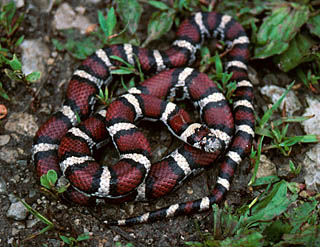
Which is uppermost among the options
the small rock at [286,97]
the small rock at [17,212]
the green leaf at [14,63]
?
the green leaf at [14,63]

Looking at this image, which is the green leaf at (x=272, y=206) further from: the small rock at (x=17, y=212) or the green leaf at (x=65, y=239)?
the small rock at (x=17, y=212)

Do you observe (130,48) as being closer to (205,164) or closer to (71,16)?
(71,16)

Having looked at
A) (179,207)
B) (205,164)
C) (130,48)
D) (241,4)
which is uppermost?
(241,4)

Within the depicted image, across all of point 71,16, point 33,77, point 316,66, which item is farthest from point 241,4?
point 33,77

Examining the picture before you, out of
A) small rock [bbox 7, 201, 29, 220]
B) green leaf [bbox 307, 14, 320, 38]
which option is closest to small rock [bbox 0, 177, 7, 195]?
small rock [bbox 7, 201, 29, 220]

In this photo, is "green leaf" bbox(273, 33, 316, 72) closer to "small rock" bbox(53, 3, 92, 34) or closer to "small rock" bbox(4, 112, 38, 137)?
"small rock" bbox(53, 3, 92, 34)

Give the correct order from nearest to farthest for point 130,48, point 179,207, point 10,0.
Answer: point 179,207 < point 130,48 < point 10,0

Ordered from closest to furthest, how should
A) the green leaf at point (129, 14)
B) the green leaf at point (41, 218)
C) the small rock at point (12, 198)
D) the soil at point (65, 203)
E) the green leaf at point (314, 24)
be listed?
the green leaf at point (41, 218)
the soil at point (65, 203)
the small rock at point (12, 198)
the green leaf at point (314, 24)
the green leaf at point (129, 14)

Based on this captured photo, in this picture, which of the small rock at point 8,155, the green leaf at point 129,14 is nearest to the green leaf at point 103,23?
the green leaf at point 129,14
